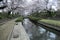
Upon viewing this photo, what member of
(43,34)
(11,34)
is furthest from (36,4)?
(11,34)

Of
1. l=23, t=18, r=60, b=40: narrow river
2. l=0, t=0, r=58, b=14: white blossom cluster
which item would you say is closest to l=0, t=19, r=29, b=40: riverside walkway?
l=23, t=18, r=60, b=40: narrow river

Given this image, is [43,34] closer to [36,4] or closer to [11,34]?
[11,34]

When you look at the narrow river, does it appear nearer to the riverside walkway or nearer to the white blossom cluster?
the riverside walkway

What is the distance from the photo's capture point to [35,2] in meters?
50.6

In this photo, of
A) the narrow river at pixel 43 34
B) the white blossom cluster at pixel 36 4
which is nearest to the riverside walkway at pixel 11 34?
the narrow river at pixel 43 34

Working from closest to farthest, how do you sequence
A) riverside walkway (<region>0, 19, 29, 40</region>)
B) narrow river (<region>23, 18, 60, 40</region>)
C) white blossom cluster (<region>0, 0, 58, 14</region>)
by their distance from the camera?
riverside walkway (<region>0, 19, 29, 40</region>) → narrow river (<region>23, 18, 60, 40</region>) → white blossom cluster (<region>0, 0, 58, 14</region>)

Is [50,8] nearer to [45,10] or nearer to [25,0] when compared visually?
[45,10]

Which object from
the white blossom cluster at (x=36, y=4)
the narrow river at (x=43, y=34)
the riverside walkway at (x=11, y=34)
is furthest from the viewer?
the white blossom cluster at (x=36, y=4)

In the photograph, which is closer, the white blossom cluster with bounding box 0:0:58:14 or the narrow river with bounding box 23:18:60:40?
the narrow river with bounding box 23:18:60:40

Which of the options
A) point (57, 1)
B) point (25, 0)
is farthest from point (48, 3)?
point (25, 0)

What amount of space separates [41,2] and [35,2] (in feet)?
7.45

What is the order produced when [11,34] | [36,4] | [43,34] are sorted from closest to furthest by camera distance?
[11,34] < [43,34] < [36,4]

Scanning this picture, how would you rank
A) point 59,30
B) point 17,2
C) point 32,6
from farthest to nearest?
point 32,6 → point 17,2 → point 59,30

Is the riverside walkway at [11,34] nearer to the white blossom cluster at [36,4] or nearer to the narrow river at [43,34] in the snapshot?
the narrow river at [43,34]
